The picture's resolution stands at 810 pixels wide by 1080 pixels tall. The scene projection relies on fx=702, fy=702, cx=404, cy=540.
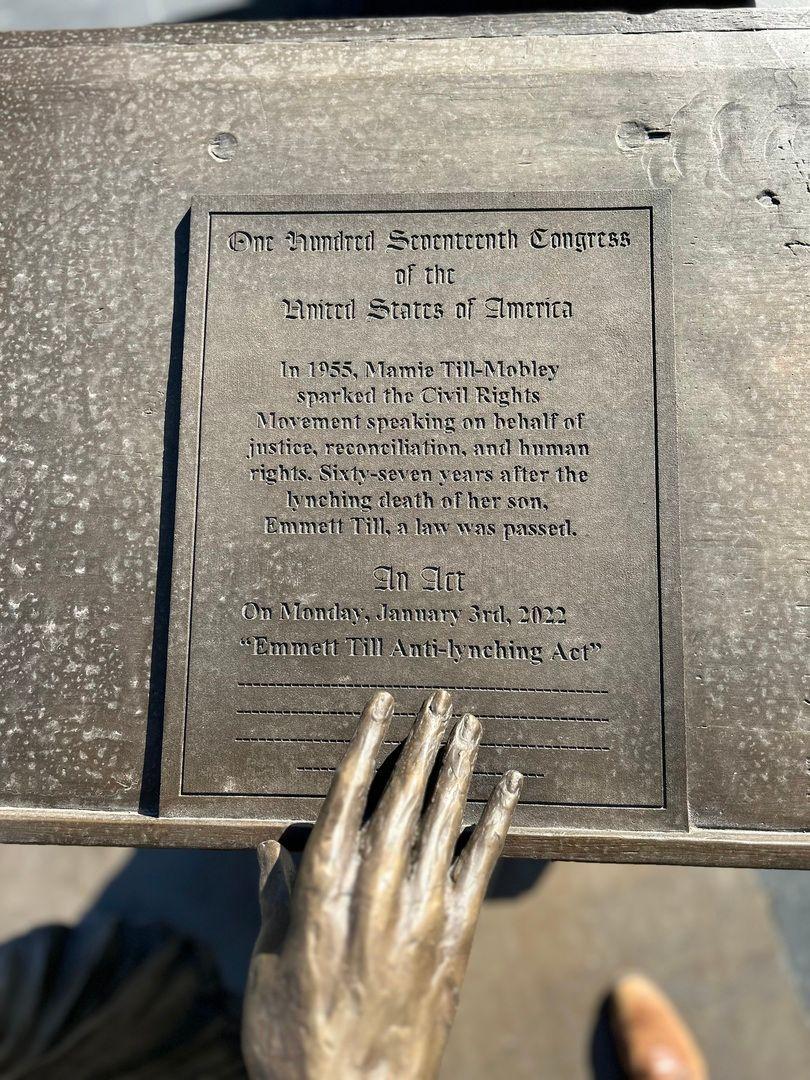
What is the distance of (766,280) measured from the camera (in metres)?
2.22

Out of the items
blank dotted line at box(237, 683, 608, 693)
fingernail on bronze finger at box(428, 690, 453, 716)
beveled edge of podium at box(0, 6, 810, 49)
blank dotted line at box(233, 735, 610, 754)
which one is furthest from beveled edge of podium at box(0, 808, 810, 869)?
beveled edge of podium at box(0, 6, 810, 49)

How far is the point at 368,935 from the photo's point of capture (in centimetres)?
136

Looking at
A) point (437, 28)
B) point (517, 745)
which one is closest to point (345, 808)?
point (517, 745)

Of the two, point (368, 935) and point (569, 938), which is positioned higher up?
point (368, 935)

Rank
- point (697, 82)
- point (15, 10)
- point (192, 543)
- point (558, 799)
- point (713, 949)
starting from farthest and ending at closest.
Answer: point (15, 10) < point (713, 949) < point (697, 82) < point (192, 543) < point (558, 799)

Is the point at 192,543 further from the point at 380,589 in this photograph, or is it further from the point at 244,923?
the point at 244,923

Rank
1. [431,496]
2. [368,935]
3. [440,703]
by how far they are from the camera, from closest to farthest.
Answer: [368,935] → [440,703] → [431,496]

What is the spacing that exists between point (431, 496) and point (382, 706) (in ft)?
2.39

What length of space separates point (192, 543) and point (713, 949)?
2528 mm

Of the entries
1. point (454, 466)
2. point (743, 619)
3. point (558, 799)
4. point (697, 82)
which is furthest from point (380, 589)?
point (697, 82)

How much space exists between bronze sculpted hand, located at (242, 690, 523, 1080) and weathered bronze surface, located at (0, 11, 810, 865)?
1.59 feet

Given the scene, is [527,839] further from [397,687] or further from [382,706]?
[382,706]

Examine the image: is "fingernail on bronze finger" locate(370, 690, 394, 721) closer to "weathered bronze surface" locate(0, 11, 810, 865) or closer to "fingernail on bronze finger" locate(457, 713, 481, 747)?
"fingernail on bronze finger" locate(457, 713, 481, 747)

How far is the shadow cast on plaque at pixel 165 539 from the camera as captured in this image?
2.12m
